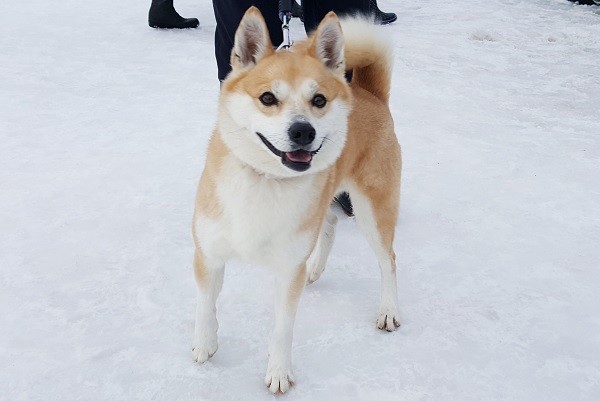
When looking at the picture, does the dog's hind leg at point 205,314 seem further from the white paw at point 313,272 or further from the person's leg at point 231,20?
the person's leg at point 231,20

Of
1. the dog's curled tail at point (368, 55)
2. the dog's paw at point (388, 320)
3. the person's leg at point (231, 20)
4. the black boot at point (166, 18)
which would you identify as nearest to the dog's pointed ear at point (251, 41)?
the dog's curled tail at point (368, 55)

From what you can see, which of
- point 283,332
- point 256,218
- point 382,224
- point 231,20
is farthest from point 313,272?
point 231,20

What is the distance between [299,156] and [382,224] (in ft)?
2.18

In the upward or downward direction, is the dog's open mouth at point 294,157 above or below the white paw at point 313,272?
above

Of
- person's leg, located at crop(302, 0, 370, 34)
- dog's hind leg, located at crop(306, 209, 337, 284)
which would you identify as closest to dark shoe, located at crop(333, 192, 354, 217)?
dog's hind leg, located at crop(306, 209, 337, 284)

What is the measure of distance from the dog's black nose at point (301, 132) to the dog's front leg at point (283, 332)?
417 mm

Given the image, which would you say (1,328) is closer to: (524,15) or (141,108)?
(141,108)

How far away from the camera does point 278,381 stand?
5.57 feet

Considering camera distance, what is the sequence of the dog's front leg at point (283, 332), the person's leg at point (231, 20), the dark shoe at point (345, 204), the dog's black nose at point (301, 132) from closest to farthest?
the dog's black nose at point (301, 132) → the dog's front leg at point (283, 332) → the person's leg at point (231, 20) → the dark shoe at point (345, 204)

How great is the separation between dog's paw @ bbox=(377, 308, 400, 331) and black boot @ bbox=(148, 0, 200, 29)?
417 centimetres

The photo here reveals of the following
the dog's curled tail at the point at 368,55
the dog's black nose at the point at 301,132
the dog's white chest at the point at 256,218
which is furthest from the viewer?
the dog's curled tail at the point at 368,55

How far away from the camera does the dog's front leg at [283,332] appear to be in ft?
5.56

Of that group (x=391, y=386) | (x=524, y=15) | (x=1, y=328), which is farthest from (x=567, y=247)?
(x=524, y=15)

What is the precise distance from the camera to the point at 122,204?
8.62ft
